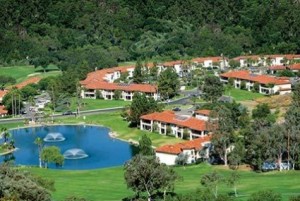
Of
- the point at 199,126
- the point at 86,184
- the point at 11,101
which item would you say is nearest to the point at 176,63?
the point at 11,101

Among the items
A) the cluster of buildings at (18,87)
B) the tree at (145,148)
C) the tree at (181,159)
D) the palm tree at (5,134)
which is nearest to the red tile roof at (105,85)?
the cluster of buildings at (18,87)

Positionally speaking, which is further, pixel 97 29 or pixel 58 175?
pixel 97 29

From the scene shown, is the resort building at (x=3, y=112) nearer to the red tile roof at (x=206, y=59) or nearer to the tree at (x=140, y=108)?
the tree at (x=140, y=108)

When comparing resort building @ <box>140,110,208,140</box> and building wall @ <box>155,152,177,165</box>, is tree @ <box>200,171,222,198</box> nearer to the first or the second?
building wall @ <box>155,152,177,165</box>

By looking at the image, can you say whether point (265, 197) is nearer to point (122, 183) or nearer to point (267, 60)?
point (122, 183)

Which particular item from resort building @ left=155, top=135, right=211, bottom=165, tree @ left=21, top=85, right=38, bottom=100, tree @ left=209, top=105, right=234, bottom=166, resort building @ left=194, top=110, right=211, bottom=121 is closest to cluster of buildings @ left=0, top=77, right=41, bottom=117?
tree @ left=21, top=85, right=38, bottom=100

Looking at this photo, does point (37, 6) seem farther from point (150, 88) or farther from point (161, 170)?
point (161, 170)

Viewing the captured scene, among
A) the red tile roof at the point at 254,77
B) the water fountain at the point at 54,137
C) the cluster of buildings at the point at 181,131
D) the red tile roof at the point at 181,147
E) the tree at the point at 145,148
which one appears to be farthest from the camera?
the red tile roof at the point at 254,77
